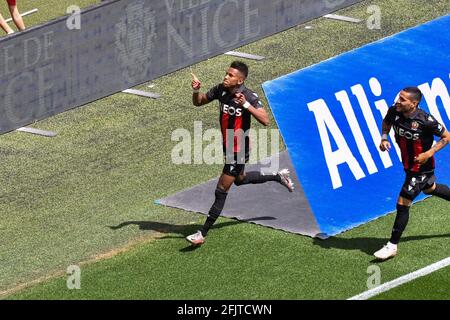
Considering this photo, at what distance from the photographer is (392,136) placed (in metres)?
18.2

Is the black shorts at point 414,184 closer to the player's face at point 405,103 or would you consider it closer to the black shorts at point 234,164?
the player's face at point 405,103

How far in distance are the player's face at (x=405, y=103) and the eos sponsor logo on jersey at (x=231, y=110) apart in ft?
6.46

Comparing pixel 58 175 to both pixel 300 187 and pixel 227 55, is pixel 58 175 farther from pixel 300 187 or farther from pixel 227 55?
pixel 227 55

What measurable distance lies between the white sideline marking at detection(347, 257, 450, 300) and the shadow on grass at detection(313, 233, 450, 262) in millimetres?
765

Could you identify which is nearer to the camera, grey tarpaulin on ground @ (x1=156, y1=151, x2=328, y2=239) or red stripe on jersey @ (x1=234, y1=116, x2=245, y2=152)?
red stripe on jersey @ (x1=234, y1=116, x2=245, y2=152)

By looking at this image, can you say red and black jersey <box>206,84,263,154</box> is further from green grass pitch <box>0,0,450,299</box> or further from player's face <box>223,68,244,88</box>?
green grass pitch <box>0,0,450,299</box>

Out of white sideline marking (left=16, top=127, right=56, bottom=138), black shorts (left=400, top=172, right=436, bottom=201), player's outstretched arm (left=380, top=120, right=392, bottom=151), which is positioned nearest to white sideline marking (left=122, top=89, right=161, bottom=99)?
white sideline marking (left=16, top=127, right=56, bottom=138)

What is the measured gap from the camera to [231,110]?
17.2 metres

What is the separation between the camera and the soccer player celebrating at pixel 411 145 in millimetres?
16484

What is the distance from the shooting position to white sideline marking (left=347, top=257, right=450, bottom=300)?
15812 mm

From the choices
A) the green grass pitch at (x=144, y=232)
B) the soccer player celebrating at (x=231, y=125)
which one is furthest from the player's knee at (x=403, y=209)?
the soccer player celebrating at (x=231, y=125)
